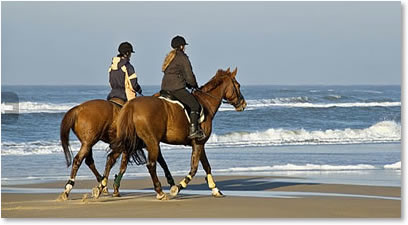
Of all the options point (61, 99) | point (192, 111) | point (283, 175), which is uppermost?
point (192, 111)

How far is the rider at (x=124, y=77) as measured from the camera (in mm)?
12008

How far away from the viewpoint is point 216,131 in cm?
2617

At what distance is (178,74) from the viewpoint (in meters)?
11.3

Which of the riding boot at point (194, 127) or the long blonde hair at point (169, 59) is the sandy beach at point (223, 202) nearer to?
the riding boot at point (194, 127)

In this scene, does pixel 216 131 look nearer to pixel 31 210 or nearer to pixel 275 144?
pixel 275 144

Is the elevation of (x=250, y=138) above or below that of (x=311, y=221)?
below

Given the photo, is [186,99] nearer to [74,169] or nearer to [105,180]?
[105,180]

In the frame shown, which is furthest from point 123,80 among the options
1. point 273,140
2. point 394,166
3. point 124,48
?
point 273,140

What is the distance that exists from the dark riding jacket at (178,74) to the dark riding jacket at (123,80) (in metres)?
0.79

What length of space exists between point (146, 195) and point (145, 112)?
4.95 ft

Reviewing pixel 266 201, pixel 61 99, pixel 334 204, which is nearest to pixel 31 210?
pixel 266 201

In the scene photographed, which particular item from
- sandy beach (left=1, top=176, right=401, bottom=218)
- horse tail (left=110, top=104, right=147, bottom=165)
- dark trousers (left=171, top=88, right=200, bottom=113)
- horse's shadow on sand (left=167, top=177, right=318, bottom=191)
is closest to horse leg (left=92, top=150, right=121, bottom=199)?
→ sandy beach (left=1, top=176, right=401, bottom=218)

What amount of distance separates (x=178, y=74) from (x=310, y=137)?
44.8 feet

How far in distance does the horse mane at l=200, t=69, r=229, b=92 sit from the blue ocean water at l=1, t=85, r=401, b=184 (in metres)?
3.67
